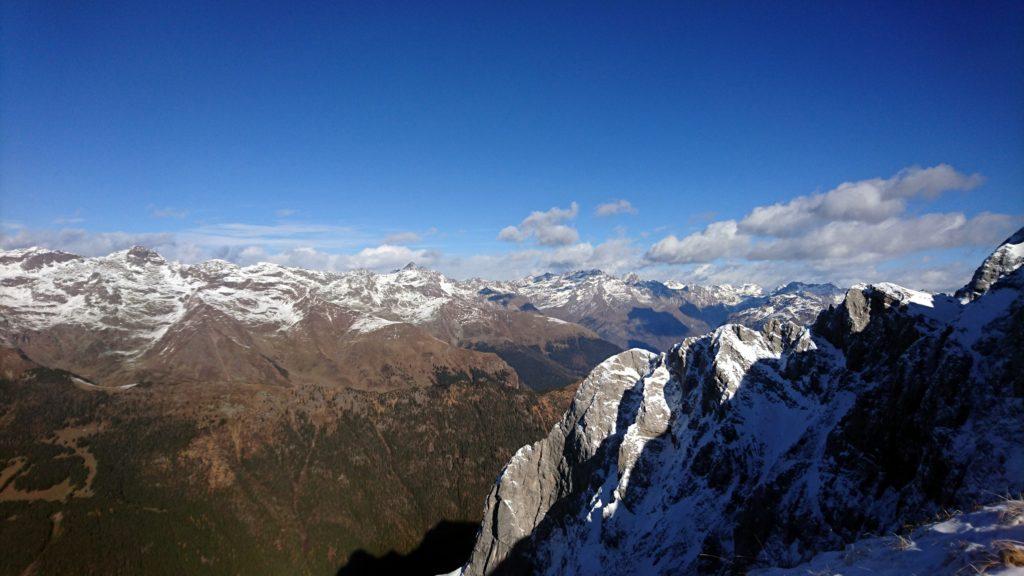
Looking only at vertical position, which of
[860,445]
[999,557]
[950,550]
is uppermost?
[999,557]

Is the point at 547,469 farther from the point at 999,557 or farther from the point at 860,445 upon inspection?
the point at 999,557

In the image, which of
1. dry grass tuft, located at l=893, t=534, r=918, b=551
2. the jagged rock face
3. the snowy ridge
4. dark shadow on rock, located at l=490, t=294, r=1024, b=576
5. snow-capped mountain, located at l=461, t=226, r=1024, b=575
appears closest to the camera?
the snowy ridge

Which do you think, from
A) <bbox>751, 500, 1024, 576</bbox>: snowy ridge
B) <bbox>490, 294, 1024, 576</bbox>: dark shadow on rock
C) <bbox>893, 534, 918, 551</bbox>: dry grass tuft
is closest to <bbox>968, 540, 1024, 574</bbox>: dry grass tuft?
<bbox>751, 500, 1024, 576</bbox>: snowy ridge

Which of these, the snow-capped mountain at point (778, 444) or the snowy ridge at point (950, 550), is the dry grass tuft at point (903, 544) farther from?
the snow-capped mountain at point (778, 444)

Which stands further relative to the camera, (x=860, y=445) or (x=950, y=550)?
(x=860, y=445)

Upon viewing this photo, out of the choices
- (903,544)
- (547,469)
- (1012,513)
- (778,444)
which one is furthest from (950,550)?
(547,469)

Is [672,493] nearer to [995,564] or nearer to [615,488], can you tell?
[615,488]

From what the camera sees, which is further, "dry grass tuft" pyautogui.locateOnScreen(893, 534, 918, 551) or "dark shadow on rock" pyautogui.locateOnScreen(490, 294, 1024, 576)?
"dark shadow on rock" pyautogui.locateOnScreen(490, 294, 1024, 576)

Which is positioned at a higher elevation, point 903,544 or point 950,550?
point 950,550

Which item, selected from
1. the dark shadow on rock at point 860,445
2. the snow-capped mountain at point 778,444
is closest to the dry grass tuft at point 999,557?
the snow-capped mountain at point 778,444

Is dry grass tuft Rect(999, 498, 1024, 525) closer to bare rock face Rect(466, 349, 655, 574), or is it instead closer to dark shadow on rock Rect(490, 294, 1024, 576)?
dark shadow on rock Rect(490, 294, 1024, 576)
